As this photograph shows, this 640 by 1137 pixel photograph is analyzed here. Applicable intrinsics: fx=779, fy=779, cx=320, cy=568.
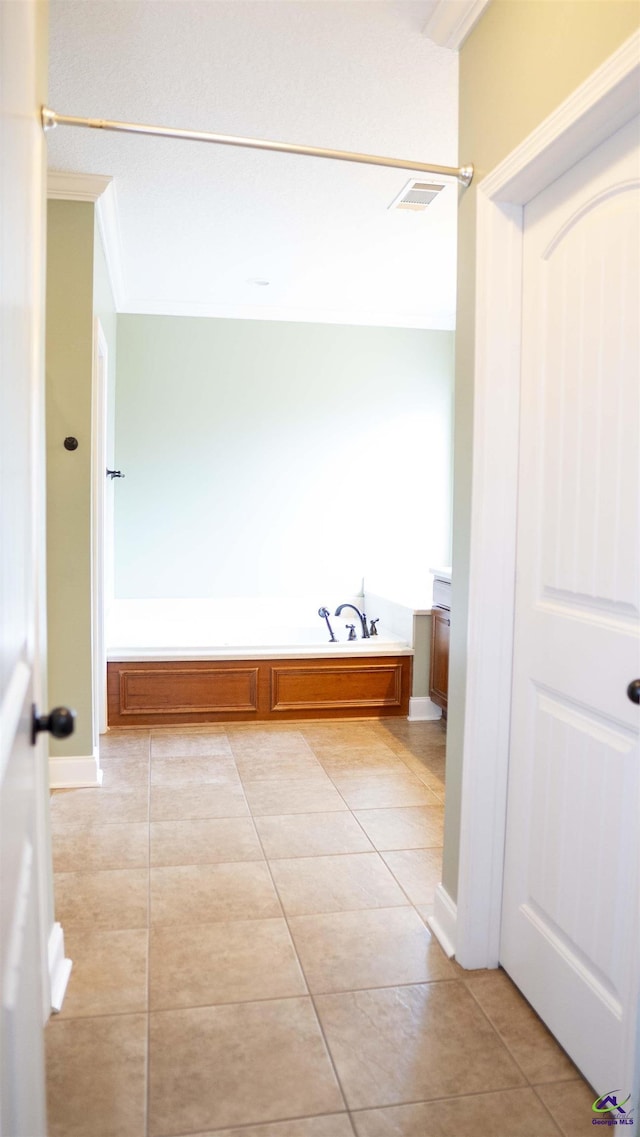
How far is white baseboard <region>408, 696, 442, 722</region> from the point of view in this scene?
4.55 metres

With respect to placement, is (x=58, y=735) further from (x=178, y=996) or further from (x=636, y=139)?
(x=636, y=139)

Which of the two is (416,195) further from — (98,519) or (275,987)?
(275,987)

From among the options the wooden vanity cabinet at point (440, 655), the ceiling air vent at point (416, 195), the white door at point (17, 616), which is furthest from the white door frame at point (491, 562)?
the wooden vanity cabinet at point (440, 655)

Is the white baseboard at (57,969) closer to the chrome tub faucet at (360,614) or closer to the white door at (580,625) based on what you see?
the white door at (580,625)

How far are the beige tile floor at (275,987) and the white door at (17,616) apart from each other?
76 cm

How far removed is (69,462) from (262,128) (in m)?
1.52

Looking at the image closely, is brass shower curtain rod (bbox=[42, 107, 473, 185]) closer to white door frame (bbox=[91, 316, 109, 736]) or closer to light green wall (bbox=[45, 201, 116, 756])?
light green wall (bbox=[45, 201, 116, 756])

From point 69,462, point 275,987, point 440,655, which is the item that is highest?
point 69,462

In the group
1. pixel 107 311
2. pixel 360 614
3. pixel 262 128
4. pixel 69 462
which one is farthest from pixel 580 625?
pixel 360 614

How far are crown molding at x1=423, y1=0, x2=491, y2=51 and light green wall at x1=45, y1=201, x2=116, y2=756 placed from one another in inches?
66.6

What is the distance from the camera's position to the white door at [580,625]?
4.88 feet

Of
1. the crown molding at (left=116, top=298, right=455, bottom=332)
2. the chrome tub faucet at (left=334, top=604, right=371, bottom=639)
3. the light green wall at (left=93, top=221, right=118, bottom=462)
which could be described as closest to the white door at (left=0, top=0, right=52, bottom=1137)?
the light green wall at (left=93, top=221, right=118, bottom=462)

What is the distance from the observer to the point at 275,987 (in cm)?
196

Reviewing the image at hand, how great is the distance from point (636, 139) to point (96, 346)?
253 centimetres
